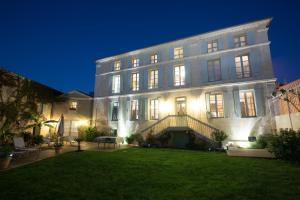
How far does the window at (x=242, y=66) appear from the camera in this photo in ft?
43.2

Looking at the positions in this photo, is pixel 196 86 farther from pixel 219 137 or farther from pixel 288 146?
pixel 288 146

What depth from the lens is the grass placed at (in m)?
4.02

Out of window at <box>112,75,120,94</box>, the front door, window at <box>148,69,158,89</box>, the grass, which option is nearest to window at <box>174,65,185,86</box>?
the front door

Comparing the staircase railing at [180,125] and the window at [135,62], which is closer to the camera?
the staircase railing at [180,125]

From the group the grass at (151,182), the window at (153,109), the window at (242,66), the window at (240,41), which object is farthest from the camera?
the window at (153,109)

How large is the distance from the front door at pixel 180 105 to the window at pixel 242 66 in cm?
488

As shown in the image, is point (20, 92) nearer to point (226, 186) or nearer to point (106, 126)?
point (106, 126)

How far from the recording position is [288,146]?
7359 millimetres

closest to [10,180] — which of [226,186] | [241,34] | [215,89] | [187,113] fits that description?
[226,186]

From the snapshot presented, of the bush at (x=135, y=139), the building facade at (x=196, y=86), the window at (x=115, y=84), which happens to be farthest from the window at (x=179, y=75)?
the window at (x=115, y=84)

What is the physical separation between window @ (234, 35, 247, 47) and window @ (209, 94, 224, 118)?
15.0ft

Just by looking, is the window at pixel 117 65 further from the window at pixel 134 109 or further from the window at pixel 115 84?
the window at pixel 134 109

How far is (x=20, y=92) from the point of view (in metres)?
14.7

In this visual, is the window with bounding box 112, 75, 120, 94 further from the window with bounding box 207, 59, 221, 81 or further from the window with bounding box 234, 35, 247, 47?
the window with bounding box 234, 35, 247, 47
